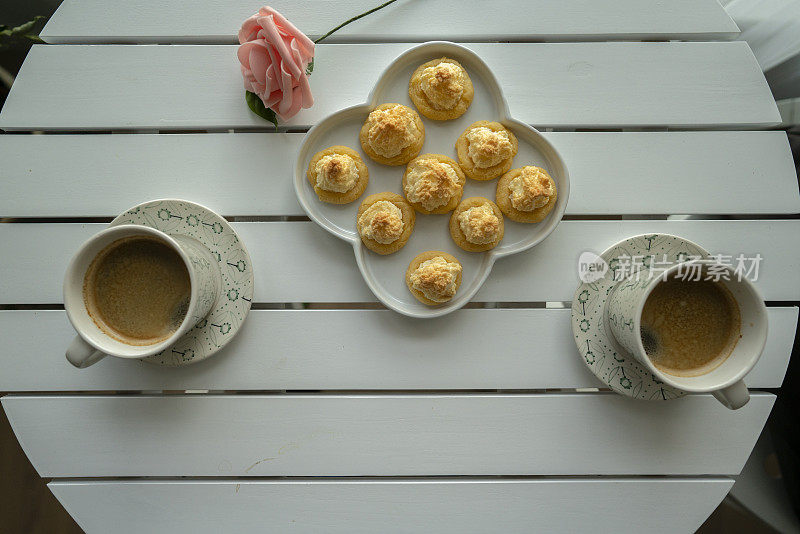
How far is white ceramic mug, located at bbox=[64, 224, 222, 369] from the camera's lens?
65 centimetres

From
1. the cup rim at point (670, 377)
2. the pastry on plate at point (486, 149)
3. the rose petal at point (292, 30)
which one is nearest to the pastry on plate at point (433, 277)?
the pastry on plate at point (486, 149)

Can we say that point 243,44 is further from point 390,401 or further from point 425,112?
point 390,401

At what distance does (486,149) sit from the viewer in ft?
2.40

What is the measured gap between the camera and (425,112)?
0.77 m

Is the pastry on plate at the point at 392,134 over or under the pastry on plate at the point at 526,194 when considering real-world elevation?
over

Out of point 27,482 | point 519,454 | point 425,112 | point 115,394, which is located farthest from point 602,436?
point 27,482

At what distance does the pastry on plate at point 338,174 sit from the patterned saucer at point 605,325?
379 millimetres

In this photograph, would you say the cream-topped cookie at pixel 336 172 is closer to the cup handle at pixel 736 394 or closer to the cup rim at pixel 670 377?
the cup rim at pixel 670 377

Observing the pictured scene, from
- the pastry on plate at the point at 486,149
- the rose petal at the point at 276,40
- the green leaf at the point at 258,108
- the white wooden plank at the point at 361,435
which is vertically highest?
the rose petal at the point at 276,40

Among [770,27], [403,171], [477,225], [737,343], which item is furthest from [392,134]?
[770,27]

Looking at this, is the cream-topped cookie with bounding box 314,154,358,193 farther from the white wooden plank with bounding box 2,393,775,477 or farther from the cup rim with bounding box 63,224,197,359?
the white wooden plank with bounding box 2,393,775,477

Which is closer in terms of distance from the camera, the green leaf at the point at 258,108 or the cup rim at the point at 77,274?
the cup rim at the point at 77,274

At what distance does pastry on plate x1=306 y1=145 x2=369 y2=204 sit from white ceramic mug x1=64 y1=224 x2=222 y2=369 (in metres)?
0.21

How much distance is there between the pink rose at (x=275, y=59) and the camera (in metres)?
0.72
